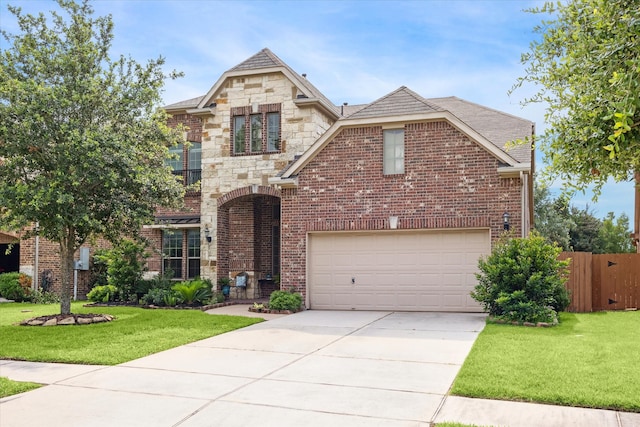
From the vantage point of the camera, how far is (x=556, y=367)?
8.58 meters

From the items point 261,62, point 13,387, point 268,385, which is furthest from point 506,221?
point 13,387

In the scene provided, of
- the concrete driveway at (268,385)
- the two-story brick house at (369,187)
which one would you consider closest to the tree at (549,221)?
the two-story brick house at (369,187)

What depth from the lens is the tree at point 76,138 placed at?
13519 millimetres

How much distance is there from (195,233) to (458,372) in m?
14.9

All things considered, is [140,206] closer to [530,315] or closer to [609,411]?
[530,315]

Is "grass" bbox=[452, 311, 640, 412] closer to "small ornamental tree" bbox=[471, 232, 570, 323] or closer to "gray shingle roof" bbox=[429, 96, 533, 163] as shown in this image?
"small ornamental tree" bbox=[471, 232, 570, 323]

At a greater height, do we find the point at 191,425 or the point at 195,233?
the point at 195,233

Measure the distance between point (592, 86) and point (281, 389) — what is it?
5.02 m

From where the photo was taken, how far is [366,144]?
16844 mm

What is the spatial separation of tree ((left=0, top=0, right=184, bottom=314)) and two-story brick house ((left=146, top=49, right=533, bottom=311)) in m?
2.98

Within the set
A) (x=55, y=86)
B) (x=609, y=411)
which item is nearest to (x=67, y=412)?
(x=609, y=411)


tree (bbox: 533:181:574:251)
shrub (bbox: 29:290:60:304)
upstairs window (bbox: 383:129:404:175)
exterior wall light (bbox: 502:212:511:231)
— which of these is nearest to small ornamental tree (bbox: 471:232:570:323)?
exterior wall light (bbox: 502:212:511:231)

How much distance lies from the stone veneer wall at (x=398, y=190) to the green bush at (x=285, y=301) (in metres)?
0.68

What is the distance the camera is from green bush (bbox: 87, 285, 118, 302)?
65.4 feet
